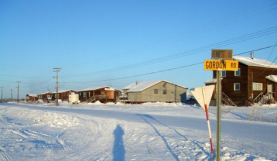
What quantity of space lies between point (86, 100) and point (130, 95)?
22326mm

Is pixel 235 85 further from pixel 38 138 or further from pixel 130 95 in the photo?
pixel 38 138

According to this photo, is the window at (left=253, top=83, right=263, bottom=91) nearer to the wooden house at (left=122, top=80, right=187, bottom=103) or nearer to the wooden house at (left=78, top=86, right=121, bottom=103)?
the wooden house at (left=122, top=80, right=187, bottom=103)

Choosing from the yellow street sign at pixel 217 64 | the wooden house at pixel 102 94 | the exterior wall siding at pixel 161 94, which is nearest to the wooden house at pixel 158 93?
the exterior wall siding at pixel 161 94

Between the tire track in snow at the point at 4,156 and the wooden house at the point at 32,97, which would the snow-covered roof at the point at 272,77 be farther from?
the wooden house at the point at 32,97

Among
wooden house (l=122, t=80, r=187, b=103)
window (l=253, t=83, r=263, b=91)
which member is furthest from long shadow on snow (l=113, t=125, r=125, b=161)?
wooden house (l=122, t=80, r=187, b=103)

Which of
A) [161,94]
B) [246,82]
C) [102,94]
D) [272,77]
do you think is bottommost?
[102,94]

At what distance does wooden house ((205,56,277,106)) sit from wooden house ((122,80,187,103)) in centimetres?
2086

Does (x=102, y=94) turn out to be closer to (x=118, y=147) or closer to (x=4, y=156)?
(x=118, y=147)

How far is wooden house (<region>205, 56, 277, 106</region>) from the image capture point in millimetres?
43125

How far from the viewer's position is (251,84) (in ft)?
143

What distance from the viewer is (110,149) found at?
1059cm

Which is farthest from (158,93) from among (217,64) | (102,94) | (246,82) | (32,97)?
(32,97)

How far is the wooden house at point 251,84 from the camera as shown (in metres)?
43.1

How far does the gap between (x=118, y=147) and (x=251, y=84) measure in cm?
3783
